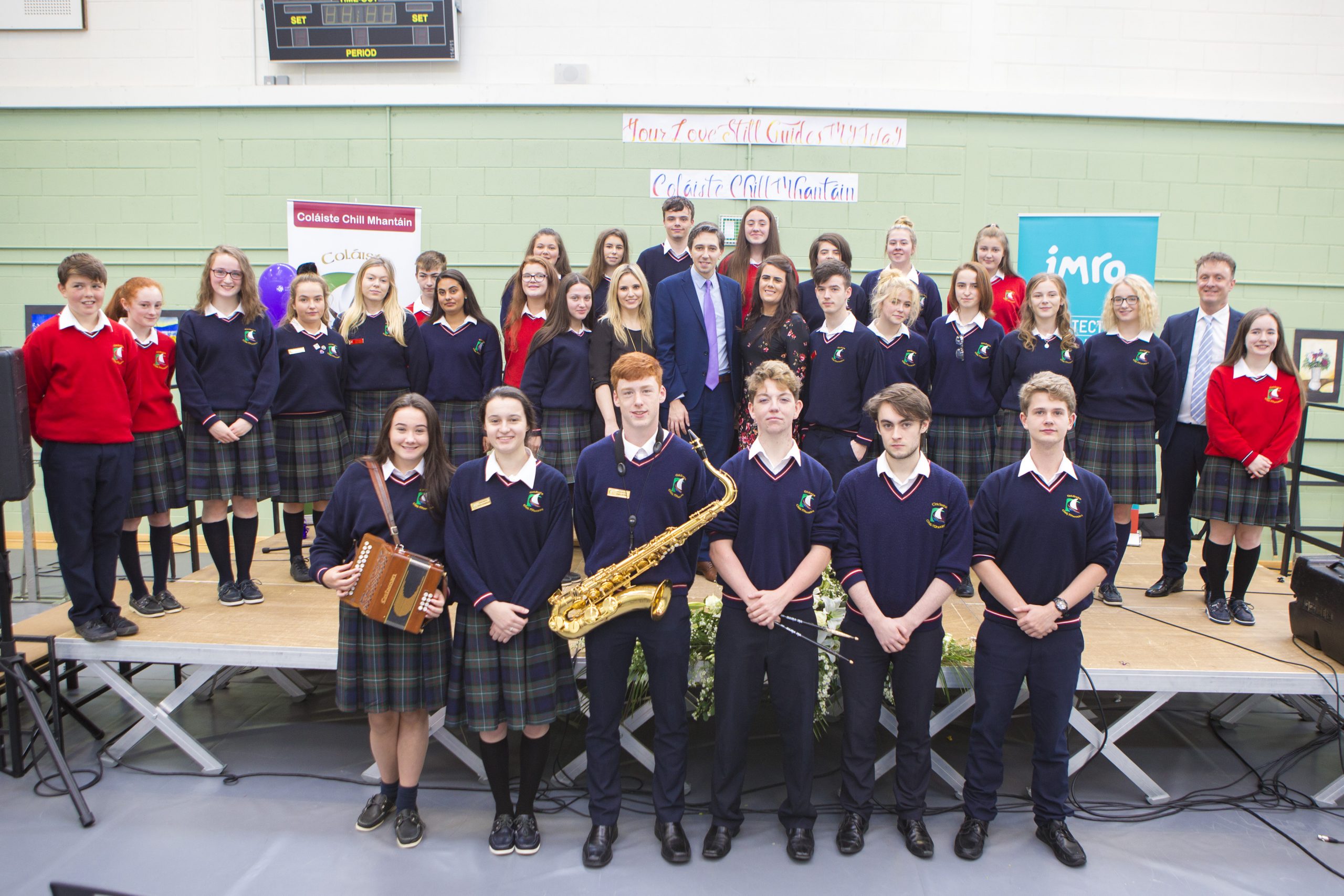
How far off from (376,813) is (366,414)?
2125 millimetres

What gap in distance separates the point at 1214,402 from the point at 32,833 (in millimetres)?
5218

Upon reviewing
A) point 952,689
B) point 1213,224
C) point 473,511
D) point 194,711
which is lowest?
point 194,711

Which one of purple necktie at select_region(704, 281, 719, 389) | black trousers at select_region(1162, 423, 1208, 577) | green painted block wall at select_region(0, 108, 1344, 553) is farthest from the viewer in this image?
green painted block wall at select_region(0, 108, 1344, 553)

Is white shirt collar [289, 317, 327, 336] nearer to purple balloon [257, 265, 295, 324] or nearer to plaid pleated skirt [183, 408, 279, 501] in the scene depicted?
plaid pleated skirt [183, 408, 279, 501]

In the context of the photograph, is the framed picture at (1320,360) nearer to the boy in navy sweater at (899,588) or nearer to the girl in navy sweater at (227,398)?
the boy in navy sweater at (899,588)

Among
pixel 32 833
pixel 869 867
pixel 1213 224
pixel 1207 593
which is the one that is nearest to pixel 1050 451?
pixel 869 867

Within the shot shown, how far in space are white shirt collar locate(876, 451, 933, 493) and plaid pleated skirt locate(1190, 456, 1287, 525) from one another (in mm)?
1922

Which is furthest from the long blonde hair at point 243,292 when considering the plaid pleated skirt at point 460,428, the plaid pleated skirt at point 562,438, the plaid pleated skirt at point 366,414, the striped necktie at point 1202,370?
the striped necktie at point 1202,370

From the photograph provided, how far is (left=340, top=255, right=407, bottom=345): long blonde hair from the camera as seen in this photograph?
445 centimetres

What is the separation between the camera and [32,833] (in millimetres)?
3104

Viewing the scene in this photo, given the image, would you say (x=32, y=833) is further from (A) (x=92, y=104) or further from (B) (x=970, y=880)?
(A) (x=92, y=104)

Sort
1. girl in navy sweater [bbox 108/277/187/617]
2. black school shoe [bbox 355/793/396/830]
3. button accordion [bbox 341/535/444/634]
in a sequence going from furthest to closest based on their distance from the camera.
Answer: girl in navy sweater [bbox 108/277/187/617], black school shoe [bbox 355/793/396/830], button accordion [bbox 341/535/444/634]

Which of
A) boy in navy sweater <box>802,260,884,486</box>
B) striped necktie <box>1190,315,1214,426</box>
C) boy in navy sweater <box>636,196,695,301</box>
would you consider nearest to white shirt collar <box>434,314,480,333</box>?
boy in navy sweater <box>636,196,695,301</box>

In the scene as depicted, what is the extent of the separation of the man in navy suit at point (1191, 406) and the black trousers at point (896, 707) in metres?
2.06
